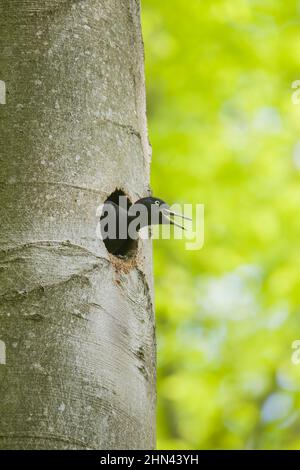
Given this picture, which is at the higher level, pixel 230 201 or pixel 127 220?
pixel 230 201

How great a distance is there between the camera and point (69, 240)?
5.77 ft

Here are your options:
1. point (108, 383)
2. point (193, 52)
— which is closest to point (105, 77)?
point (108, 383)

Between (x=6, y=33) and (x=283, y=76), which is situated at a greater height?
(x=283, y=76)

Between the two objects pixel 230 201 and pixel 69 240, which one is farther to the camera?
pixel 230 201

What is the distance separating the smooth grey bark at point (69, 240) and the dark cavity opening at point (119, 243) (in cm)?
3

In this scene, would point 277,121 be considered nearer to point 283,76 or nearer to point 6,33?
point 283,76

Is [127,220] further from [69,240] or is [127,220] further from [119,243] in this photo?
[69,240]

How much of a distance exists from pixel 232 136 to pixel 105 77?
3273 millimetres

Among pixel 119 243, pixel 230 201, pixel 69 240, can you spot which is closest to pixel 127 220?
pixel 119 243

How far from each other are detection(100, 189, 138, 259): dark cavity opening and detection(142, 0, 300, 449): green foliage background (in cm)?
284

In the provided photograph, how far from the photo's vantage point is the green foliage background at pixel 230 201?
4.85m

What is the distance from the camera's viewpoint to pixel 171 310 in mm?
5223

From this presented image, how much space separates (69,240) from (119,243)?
0.30m

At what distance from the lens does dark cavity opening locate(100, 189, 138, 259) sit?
6.40 ft
